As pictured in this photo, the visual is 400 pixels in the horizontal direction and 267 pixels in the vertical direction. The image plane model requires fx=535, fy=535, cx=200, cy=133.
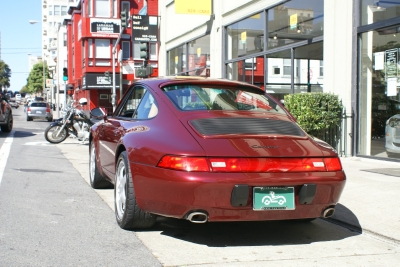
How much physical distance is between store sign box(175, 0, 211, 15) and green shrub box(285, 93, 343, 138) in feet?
24.2

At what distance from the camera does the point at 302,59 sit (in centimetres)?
1311

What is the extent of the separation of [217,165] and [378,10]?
7.77 m

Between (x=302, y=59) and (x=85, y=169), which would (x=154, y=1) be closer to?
(x=302, y=59)

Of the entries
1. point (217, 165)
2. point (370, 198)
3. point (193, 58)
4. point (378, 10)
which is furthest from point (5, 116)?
point (217, 165)

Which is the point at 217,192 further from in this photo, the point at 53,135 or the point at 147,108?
the point at 53,135

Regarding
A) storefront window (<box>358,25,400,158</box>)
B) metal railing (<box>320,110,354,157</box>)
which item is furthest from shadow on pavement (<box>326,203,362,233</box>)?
metal railing (<box>320,110,354,157</box>)

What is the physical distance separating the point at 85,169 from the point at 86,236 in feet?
17.1

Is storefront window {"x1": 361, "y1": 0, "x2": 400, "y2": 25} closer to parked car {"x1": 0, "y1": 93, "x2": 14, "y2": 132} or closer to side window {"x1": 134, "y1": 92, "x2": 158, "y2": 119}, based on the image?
side window {"x1": 134, "y1": 92, "x2": 158, "y2": 119}

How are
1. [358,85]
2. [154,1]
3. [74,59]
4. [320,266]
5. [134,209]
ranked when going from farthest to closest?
1. [74,59]
2. [154,1]
3. [358,85]
4. [134,209]
5. [320,266]

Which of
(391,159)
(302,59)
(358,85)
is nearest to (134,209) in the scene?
(391,159)

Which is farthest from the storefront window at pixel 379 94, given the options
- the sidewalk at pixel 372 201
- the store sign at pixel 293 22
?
the store sign at pixel 293 22

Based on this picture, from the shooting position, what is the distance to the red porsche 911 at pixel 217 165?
4.31 meters

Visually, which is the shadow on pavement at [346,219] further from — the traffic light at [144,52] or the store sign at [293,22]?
the traffic light at [144,52]

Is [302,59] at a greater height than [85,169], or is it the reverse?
[302,59]
